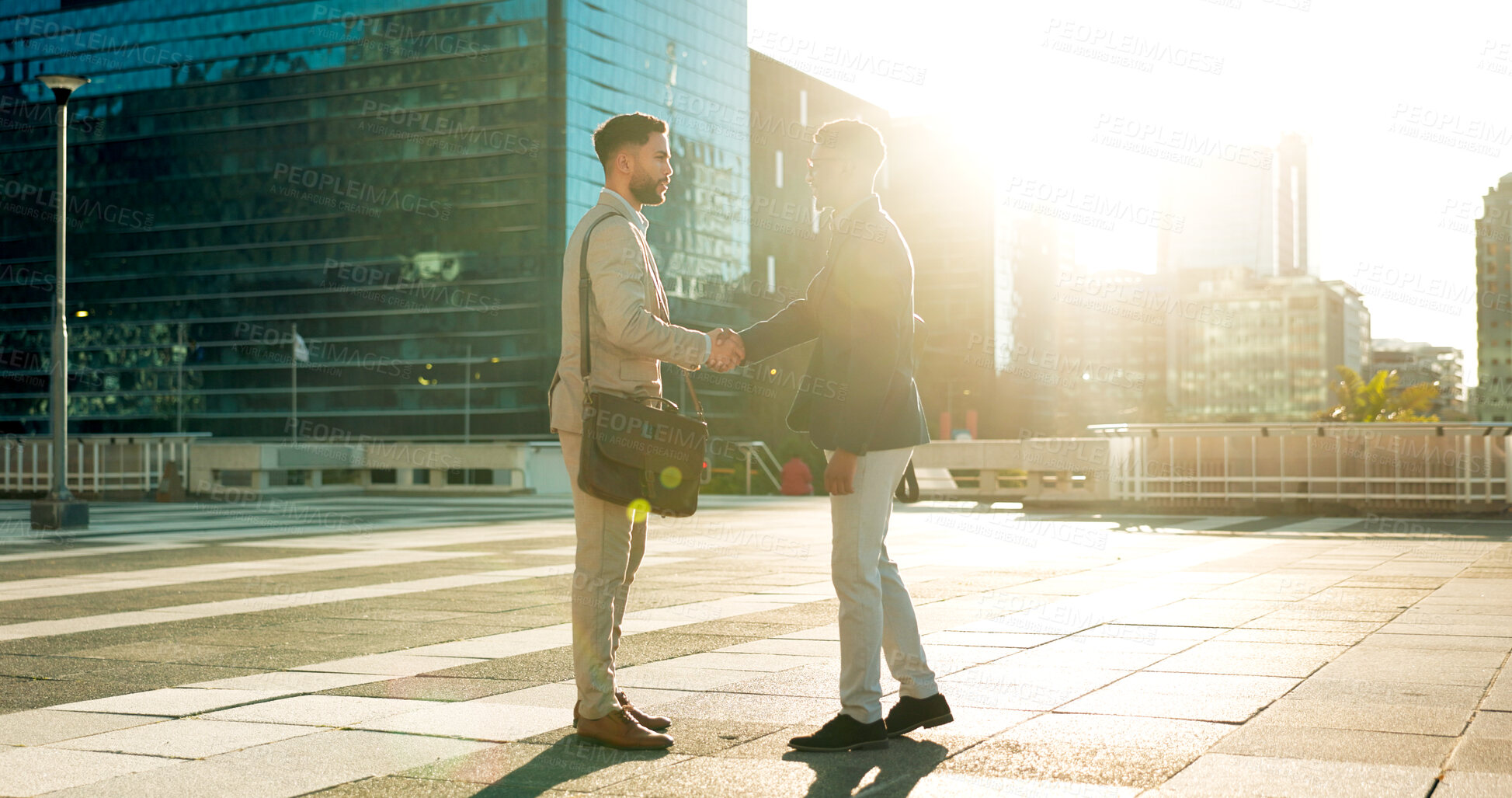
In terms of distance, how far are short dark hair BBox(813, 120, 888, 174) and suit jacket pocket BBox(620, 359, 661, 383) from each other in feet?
3.05

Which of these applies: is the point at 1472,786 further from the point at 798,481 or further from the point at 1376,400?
the point at 1376,400

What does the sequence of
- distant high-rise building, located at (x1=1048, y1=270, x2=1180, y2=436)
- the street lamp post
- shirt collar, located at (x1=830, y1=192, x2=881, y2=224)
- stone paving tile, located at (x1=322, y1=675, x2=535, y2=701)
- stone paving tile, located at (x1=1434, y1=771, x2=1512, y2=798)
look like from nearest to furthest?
stone paving tile, located at (x1=1434, y1=771, x2=1512, y2=798) → shirt collar, located at (x1=830, y1=192, x2=881, y2=224) → stone paving tile, located at (x1=322, y1=675, x2=535, y2=701) → the street lamp post → distant high-rise building, located at (x1=1048, y1=270, x2=1180, y2=436)

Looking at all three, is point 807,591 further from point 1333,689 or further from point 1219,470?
point 1219,470

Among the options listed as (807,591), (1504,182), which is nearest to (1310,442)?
(807,591)

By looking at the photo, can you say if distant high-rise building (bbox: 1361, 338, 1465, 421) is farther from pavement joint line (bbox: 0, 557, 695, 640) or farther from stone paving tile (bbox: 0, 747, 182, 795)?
stone paving tile (bbox: 0, 747, 182, 795)

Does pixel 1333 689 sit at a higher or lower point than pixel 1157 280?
lower

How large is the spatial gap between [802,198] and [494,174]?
3064 cm

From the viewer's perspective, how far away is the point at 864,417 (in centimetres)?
427

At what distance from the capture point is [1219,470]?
19766 millimetres

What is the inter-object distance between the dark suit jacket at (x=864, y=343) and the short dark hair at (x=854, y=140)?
5.8 inches

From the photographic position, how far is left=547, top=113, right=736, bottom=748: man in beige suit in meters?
4.25

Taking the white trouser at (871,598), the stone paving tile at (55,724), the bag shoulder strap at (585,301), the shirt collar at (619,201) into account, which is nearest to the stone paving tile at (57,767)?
the stone paving tile at (55,724)

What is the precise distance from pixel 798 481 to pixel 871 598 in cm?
2738

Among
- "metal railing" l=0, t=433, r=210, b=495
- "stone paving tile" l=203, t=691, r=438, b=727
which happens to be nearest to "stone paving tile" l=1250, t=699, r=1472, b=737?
"stone paving tile" l=203, t=691, r=438, b=727
